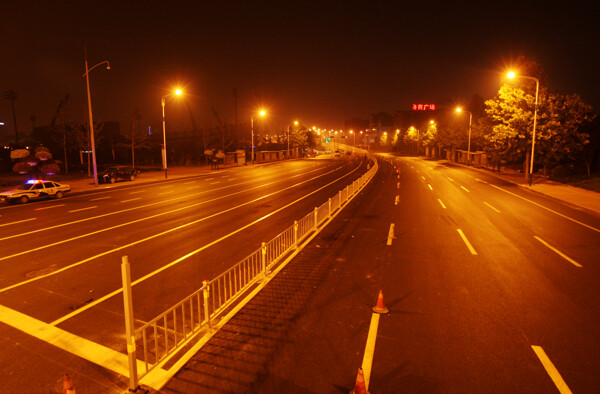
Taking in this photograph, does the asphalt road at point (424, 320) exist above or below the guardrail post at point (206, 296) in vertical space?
below

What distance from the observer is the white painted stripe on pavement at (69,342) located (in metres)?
6.10

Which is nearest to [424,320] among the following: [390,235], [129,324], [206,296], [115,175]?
[206,296]

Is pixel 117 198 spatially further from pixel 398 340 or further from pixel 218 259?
pixel 398 340

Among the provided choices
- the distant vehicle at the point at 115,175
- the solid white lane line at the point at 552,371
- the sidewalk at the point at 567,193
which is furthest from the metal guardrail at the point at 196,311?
the distant vehicle at the point at 115,175

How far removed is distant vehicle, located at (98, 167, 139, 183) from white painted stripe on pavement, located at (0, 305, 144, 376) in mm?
29147

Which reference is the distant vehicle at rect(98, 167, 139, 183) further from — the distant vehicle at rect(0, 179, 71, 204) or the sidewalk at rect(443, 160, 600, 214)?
the sidewalk at rect(443, 160, 600, 214)

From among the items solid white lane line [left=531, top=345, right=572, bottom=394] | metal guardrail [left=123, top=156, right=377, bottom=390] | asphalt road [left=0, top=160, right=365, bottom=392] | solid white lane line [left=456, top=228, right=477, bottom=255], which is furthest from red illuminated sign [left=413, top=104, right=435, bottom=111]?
solid white lane line [left=531, top=345, right=572, bottom=394]

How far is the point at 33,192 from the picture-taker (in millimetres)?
23844

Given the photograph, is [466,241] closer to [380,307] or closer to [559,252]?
[559,252]

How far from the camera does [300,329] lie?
23.4 feet

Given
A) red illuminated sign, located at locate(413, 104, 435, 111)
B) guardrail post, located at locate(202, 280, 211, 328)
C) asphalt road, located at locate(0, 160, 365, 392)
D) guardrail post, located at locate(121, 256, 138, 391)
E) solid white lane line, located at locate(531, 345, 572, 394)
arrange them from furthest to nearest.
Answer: red illuminated sign, located at locate(413, 104, 435, 111) → guardrail post, located at locate(202, 280, 211, 328) → asphalt road, located at locate(0, 160, 365, 392) → solid white lane line, located at locate(531, 345, 572, 394) → guardrail post, located at locate(121, 256, 138, 391)

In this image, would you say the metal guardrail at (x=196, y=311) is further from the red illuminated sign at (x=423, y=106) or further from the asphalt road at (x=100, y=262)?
the red illuminated sign at (x=423, y=106)

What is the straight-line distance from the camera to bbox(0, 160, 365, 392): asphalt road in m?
6.50

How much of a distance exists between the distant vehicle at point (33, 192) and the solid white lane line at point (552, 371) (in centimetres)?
2782
